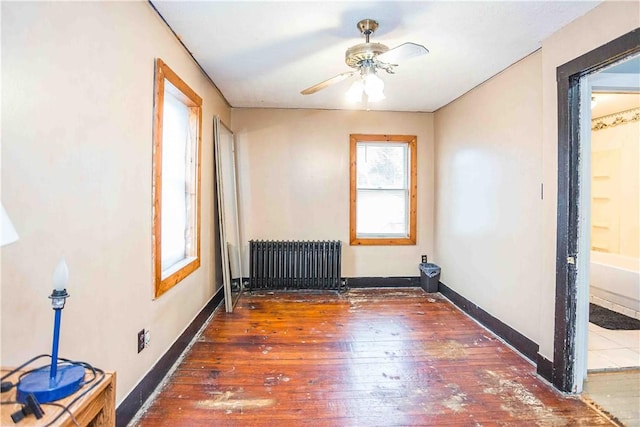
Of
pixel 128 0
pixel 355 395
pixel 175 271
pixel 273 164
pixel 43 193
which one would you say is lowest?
pixel 355 395

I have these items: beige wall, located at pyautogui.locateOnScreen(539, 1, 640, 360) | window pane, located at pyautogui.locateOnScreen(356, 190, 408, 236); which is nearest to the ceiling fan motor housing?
beige wall, located at pyautogui.locateOnScreen(539, 1, 640, 360)

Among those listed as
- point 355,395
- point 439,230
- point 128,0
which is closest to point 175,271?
point 355,395

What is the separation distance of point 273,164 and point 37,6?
3469mm

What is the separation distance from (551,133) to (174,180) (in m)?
2.96

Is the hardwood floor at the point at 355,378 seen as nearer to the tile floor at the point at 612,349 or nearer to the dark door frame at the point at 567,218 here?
the dark door frame at the point at 567,218

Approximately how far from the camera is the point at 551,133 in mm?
2354

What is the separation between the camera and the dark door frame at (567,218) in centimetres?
218

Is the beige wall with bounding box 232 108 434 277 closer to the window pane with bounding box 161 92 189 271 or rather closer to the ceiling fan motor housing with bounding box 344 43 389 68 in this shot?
the window pane with bounding box 161 92 189 271

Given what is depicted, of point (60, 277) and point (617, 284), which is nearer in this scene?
point (60, 277)

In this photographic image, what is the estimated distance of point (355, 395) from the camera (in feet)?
7.20

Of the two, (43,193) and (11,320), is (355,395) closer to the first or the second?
(11,320)

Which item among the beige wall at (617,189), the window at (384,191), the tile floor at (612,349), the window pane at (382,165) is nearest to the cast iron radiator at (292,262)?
the window at (384,191)

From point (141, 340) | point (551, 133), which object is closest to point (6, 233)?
point (141, 340)

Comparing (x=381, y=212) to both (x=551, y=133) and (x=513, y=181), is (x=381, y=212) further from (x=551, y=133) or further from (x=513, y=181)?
(x=551, y=133)
